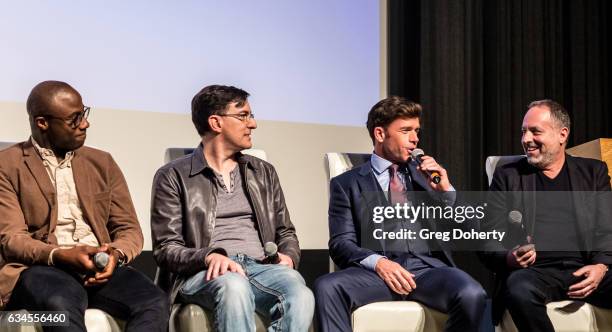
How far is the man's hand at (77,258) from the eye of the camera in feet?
8.41

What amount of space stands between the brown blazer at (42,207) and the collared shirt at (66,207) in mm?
25

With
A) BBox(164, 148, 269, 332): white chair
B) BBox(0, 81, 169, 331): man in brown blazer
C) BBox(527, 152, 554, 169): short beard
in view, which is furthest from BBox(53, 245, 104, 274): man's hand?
BBox(527, 152, 554, 169): short beard

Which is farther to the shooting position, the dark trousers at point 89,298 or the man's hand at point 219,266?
the man's hand at point 219,266

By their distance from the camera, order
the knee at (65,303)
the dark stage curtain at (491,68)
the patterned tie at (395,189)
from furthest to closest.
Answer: the dark stage curtain at (491,68), the patterned tie at (395,189), the knee at (65,303)

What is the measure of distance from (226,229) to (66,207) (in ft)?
1.97

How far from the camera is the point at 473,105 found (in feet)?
15.9

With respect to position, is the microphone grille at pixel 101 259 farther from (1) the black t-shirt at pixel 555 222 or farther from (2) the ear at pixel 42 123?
(1) the black t-shirt at pixel 555 222

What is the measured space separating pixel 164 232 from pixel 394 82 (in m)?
2.27

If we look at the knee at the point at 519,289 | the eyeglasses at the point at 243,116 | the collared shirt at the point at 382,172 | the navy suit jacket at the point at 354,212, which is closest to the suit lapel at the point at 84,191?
the eyeglasses at the point at 243,116

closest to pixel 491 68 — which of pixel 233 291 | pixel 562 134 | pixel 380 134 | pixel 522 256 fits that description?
pixel 562 134

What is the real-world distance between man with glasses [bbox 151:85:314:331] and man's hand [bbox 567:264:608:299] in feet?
3.45

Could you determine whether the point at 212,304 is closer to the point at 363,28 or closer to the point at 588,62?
the point at 363,28

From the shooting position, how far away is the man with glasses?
2.68m

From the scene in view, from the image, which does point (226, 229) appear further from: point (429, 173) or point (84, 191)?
point (429, 173)
